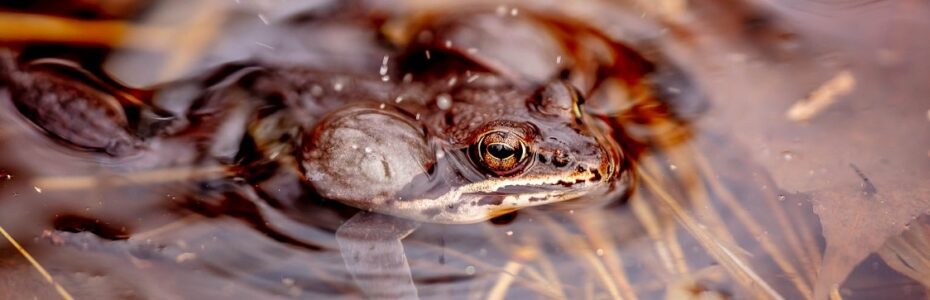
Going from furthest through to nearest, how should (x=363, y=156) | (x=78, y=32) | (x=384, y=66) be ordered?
(x=384, y=66) < (x=78, y=32) < (x=363, y=156)

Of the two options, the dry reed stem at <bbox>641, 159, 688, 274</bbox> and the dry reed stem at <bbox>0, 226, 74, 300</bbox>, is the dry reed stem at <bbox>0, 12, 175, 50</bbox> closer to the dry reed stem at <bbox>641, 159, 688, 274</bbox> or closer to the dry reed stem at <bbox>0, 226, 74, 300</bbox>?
the dry reed stem at <bbox>0, 226, 74, 300</bbox>

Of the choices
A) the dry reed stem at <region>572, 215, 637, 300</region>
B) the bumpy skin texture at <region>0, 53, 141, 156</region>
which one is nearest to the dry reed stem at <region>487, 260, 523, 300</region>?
the dry reed stem at <region>572, 215, 637, 300</region>

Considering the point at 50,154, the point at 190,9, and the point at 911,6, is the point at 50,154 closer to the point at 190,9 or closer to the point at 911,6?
the point at 190,9

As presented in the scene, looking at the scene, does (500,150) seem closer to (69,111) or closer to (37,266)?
(69,111)

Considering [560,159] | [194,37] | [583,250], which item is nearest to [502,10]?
[560,159]

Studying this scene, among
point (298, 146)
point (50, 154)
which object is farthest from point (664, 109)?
point (50, 154)

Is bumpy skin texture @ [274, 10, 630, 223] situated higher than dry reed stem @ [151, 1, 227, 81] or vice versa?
dry reed stem @ [151, 1, 227, 81]
